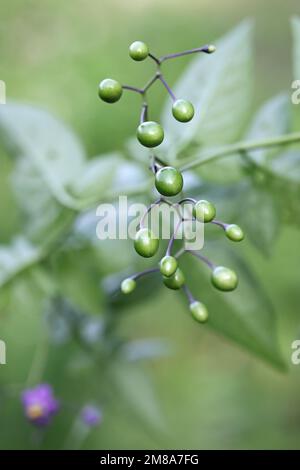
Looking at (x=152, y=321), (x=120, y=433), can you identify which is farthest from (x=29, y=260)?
(x=152, y=321)

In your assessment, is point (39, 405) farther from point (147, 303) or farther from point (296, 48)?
point (296, 48)

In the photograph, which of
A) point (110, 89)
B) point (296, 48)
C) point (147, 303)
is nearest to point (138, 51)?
point (110, 89)

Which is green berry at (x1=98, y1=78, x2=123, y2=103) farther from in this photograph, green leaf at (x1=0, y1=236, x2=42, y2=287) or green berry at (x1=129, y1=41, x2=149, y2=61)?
A: green leaf at (x1=0, y1=236, x2=42, y2=287)

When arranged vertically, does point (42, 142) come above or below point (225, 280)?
above

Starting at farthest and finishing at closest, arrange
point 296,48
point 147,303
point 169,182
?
point 147,303
point 296,48
point 169,182

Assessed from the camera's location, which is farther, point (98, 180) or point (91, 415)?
point (91, 415)

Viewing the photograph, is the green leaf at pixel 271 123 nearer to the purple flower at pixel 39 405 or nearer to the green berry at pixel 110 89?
the green berry at pixel 110 89
